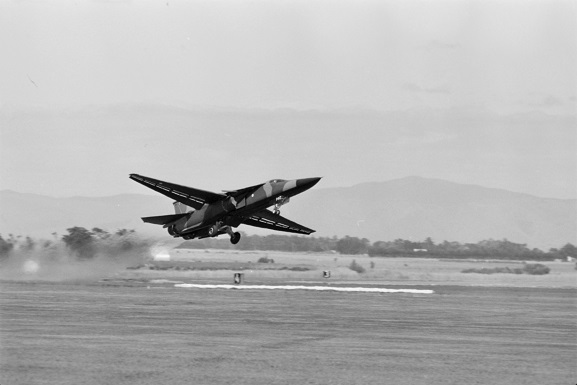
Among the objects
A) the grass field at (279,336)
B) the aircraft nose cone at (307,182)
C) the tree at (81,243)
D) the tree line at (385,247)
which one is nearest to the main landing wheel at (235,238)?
the grass field at (279,336)

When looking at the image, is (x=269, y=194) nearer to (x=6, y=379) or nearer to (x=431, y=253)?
(x=6, y=379)

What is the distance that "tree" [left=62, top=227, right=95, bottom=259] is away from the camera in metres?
75.1

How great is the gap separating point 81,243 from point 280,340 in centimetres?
4335

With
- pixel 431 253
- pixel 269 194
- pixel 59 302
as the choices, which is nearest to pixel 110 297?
pixel 59 302

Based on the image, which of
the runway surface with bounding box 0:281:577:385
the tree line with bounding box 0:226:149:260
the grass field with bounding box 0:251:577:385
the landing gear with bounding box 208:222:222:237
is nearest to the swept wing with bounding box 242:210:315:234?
the landing gear with bounding box 208:222:222:237

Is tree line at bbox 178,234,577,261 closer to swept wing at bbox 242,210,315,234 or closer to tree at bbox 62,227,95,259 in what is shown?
tree at bbox 62,227,95,259

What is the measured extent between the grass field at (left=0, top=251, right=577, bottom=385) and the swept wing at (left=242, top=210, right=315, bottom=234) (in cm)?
470

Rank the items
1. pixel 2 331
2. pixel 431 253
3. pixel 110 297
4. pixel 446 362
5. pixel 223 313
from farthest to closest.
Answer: pixel 431 253
pixel 110 297
pixel 223 313
pixel 2 331
pixel 446 362

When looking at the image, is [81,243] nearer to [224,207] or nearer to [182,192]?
[182,192]

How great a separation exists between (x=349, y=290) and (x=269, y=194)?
59.4ft

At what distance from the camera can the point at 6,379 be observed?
2564 cm

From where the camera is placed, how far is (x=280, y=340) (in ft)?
116

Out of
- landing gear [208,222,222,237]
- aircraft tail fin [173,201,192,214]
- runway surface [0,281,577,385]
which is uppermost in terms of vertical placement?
aircraft tail fin [173,201,192,214]

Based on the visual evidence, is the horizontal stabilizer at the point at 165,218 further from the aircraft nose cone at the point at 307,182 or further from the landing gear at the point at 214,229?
the aircraft nose cone at the point at 307,182
